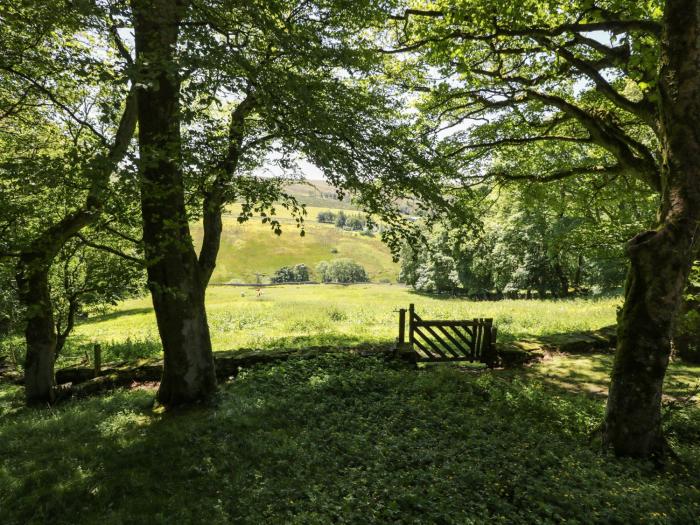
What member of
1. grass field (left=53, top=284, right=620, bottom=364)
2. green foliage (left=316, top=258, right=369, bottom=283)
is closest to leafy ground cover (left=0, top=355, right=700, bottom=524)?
grass field (left=53, top=284, right=620, bottom=364)

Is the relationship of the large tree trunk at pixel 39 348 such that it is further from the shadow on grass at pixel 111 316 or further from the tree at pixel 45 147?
the shadow on grass at pixel 111 316

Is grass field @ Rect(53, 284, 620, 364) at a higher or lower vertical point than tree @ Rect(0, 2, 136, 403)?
lower

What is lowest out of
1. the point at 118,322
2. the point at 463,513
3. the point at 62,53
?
the point at 118,322

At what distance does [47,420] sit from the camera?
8.75 m

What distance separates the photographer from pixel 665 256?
595cm

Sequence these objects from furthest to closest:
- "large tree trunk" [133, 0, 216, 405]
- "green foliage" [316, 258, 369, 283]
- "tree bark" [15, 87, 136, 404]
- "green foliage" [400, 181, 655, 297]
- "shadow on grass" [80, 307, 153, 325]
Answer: "green foliage" [316, 258, 369, 283], "shadow on grass" [80, 307, 153, 325], "green foliage" [400, 181, 655, 297], "tree bark" [15, 87, 136, 404], "large tree trunk" [133, 0, 216, 405]

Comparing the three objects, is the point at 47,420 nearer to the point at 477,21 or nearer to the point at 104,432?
the point at 104,432

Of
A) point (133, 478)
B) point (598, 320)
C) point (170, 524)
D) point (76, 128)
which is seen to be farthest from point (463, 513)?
point (598, 320)

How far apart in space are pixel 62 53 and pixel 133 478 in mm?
6860

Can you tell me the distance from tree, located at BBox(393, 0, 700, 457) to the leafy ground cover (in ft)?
5.26

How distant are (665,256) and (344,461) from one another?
6.08 meters

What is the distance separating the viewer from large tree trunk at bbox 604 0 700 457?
5809mm

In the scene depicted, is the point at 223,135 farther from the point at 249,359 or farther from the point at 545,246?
the point at 545,246

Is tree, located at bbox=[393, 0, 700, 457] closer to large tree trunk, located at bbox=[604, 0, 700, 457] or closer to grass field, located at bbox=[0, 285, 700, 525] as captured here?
large tree trunk, located at bbox=[604, 0, 700, 457]
